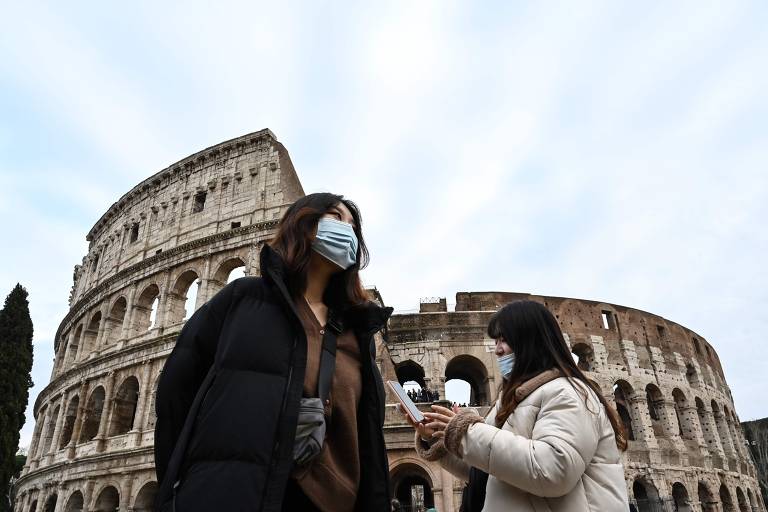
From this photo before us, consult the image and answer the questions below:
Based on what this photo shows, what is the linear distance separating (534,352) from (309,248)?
1.20 meters

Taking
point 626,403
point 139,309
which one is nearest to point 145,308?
point 139,309

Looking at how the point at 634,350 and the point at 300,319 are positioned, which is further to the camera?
the point at 634,350

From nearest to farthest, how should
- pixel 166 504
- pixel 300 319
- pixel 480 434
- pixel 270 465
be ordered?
pixel 166 504 → pixel 270 465 → pixel 300 319 → pixel 480 434

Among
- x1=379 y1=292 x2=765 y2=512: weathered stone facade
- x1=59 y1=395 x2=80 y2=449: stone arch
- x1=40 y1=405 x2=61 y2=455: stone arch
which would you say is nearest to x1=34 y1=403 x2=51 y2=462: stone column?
x1=40 y1=405 x2=61 y2=455: stone arch

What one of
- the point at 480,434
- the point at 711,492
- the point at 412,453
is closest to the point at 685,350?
the point at 711,492

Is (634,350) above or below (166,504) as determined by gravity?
above

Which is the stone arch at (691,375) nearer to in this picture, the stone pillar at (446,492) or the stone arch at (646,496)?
the stone arch at (646,496)

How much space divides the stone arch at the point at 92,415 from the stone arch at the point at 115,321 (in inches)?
80.1

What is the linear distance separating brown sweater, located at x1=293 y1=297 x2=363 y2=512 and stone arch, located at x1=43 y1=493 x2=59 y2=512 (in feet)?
71.2

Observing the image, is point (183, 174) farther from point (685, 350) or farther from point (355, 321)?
point (685, 350)

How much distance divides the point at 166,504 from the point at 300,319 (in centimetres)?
73

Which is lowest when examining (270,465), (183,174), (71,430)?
(270,465)

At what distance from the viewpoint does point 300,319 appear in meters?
1.85

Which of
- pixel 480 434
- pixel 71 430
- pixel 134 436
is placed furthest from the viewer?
pixel 71 430
